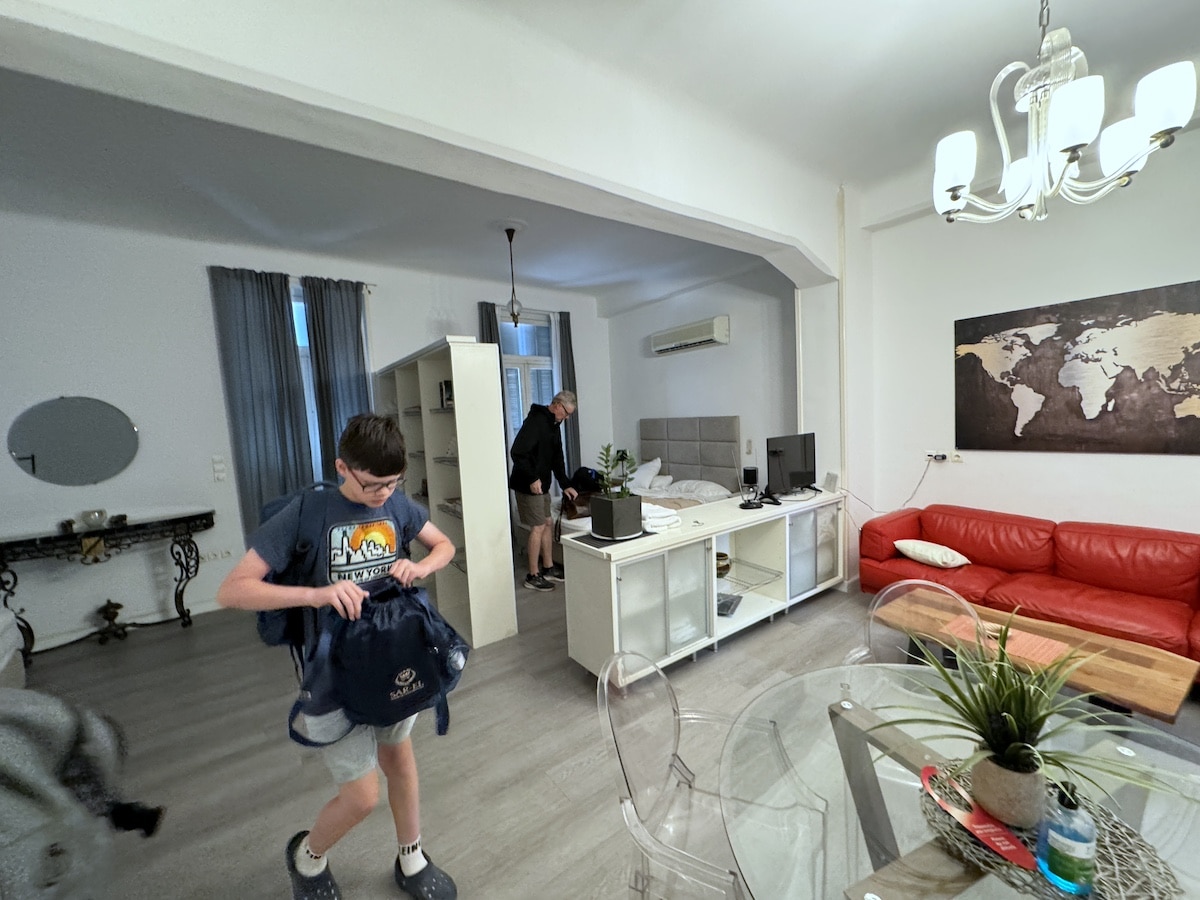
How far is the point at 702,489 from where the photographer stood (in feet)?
→ 14.3

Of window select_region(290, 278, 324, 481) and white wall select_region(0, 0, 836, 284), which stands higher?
white wall select_region(0, 0, 836, 284)

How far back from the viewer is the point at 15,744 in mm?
810

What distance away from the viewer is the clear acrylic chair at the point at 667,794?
1.06 m

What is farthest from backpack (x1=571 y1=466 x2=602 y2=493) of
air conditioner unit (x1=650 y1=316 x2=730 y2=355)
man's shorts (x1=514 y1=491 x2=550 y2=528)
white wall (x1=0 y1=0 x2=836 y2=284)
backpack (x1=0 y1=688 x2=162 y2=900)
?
backpack (x1=0 y1=688 x2=162 y2=900)

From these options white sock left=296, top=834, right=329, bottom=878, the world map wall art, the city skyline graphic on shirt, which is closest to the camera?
the city skyline graphic on shirt

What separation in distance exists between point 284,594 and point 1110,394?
13.0 ft

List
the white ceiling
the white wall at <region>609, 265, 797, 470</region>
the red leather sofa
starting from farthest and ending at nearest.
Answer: the white wall at <region>609, 265, 797, 470</region> < the red leather sofa < the white ceiling

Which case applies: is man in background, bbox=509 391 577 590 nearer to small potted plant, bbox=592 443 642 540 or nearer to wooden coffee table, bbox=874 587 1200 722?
small potted plant, bbox=592 443 642 540

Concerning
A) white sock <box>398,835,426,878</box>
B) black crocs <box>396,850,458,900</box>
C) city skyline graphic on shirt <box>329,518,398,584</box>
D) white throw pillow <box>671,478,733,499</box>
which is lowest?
black crocs <box>396,850,458,900</box>

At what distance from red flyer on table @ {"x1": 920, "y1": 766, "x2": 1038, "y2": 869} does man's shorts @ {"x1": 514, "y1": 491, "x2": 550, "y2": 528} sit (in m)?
3.04

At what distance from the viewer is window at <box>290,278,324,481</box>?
393 cm

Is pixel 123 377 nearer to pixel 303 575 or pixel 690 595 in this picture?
pixel 303 575

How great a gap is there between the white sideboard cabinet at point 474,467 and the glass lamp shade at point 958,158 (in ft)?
7.52

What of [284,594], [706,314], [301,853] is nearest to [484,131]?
[284,594]
